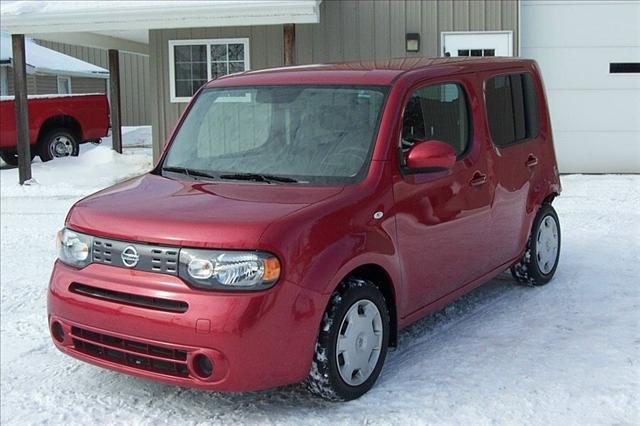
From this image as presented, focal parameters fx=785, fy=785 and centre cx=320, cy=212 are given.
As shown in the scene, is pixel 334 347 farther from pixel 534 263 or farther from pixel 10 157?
pixel 10 157

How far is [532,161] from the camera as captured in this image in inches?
232

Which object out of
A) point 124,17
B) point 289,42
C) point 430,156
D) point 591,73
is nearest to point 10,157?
point 124,17

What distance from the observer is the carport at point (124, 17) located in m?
12.3

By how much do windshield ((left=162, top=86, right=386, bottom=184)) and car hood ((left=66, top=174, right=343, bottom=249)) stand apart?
0.72 ft

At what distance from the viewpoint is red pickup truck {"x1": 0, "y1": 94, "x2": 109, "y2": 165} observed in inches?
623

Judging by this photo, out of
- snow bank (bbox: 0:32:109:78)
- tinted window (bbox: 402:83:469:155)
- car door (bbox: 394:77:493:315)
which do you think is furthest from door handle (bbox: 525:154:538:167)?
snow bank (bbox: 0:32:109:78)

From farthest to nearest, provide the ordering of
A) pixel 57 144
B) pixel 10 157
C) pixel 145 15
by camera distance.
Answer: pixel 10 157
pixel 57 144
pixel 145 15

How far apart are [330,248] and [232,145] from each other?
1.23 m

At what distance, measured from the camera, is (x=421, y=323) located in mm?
5309

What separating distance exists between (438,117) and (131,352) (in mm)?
2313

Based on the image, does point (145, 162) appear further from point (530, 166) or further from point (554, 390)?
point (554, 390)

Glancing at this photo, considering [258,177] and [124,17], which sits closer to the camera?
[258,177]

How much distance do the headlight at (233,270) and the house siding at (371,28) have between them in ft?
36.3

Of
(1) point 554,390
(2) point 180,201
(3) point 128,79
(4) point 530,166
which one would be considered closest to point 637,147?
(4) point 530,166
